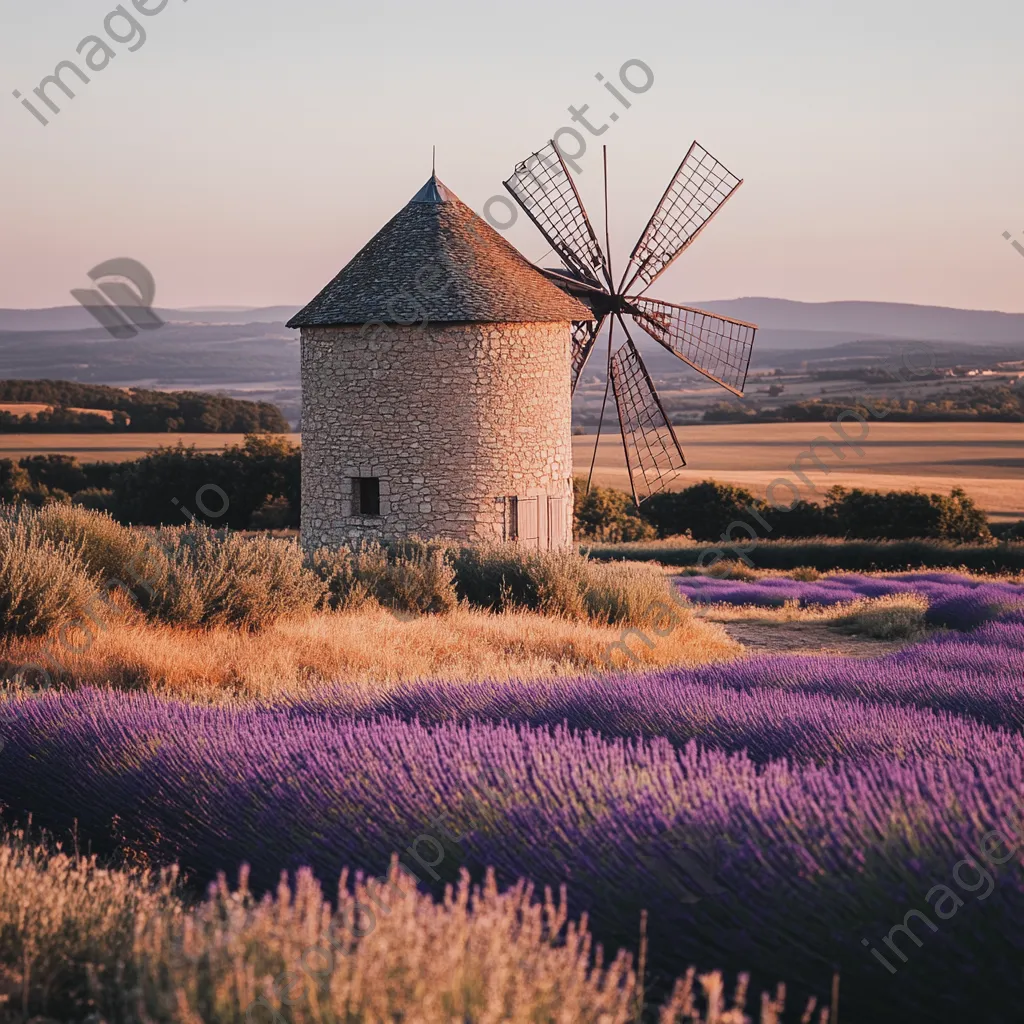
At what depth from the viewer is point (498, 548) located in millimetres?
13781

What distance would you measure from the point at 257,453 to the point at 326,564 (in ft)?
83.7

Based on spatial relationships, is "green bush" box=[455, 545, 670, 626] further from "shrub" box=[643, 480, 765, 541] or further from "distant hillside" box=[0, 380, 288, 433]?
"distant hillside" box=[0, 380, 288, 433]

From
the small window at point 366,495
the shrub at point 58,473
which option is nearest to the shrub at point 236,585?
the small window at point 366,495

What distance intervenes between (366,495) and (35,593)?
24.4ft

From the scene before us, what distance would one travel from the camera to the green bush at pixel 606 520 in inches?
1277

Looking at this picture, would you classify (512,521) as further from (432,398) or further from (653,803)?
(653,803)

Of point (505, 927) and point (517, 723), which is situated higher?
point (505, 927)


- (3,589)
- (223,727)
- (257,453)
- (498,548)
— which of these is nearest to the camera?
(223,727)

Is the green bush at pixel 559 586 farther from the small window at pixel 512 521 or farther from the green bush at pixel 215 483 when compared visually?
the green bush at pixel 215 483

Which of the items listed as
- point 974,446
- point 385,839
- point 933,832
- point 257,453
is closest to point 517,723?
point 385,839

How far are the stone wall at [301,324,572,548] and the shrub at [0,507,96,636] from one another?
266 inches

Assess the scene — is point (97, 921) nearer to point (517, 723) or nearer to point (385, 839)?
point (385, 839)

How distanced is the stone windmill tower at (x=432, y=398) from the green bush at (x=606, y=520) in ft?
52.5

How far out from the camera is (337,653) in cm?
779
